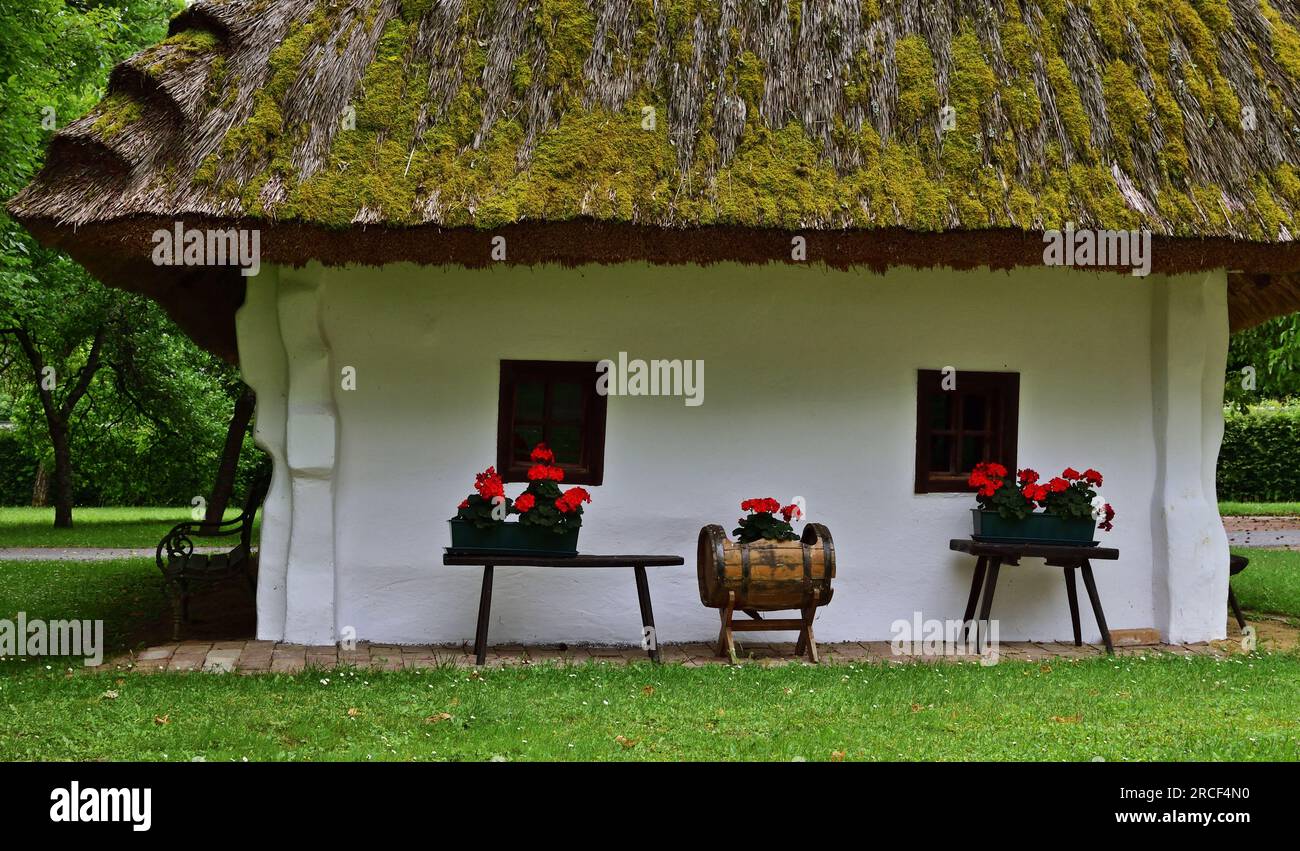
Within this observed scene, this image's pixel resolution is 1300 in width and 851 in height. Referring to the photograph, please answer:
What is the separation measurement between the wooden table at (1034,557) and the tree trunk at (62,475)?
15869 mm

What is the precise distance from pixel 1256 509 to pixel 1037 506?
16488mm

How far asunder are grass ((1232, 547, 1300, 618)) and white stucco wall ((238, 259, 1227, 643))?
5.99 feet

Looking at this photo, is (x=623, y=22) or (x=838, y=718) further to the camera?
(x=623, y=22)

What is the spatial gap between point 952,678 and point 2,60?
8130 mm

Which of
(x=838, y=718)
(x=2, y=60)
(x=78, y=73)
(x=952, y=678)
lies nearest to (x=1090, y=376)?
(x=952, y=678)

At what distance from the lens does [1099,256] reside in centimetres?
720

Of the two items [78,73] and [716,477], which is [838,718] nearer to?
[716,477]

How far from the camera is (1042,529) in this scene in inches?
299

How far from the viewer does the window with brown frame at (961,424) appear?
8000 mm
